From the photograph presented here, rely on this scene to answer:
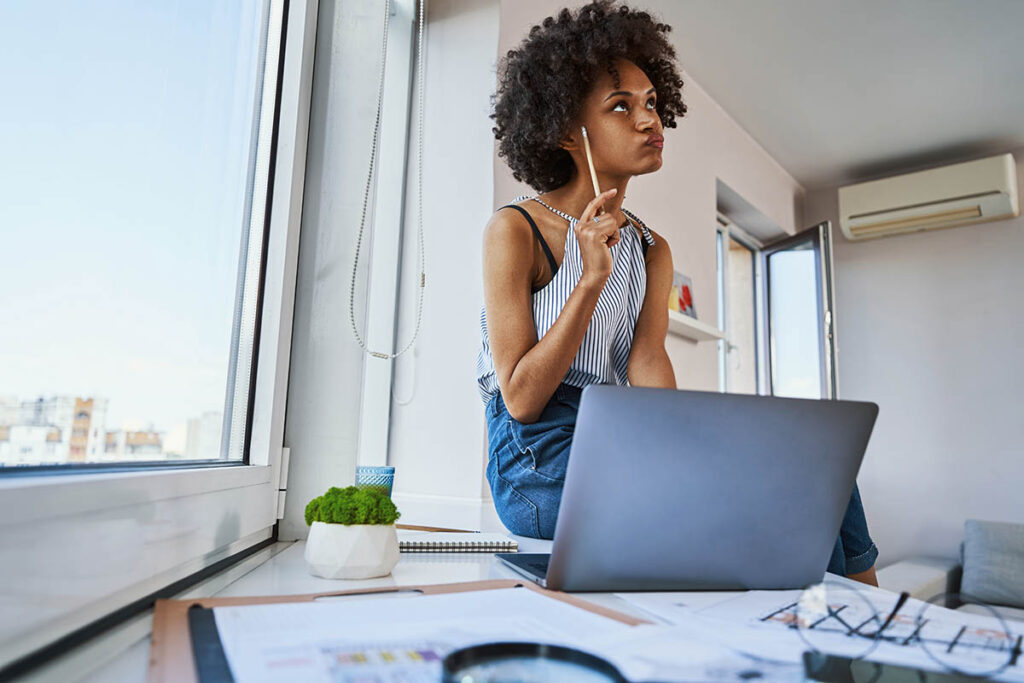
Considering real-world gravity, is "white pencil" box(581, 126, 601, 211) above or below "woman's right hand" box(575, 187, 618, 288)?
above

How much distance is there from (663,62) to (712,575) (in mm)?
1227

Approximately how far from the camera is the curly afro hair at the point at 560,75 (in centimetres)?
129

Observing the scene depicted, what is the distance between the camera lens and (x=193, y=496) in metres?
0.56

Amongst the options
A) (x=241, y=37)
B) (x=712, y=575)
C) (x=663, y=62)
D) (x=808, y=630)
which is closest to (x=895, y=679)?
(x=808, y=630)

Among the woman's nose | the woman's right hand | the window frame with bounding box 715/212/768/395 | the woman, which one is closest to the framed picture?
the window frame with bounding box 715/212/768/395

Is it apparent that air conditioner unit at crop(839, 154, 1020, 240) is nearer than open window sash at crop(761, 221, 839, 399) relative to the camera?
Yes

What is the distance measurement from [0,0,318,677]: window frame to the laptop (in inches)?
11.4

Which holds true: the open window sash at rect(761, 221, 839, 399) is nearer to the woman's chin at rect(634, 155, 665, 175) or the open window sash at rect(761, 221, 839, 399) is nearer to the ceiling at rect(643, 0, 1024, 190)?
the ceiling at rect(643, 0, 1024, 190)

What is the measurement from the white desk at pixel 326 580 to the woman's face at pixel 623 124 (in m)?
0.74

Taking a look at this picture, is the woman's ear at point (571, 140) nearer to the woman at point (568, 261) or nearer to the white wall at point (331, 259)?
the woman at point (568, 261)

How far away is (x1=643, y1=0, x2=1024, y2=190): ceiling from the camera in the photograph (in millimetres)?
2631

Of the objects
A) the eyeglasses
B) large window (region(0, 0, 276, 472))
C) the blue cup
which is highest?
large window (region(0, 0, 276, 472))

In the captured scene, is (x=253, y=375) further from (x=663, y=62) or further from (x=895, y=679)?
(x=663, y=62)

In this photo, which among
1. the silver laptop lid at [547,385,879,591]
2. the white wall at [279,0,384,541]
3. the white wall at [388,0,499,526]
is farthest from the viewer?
the white wall at [388,0,499,526]
